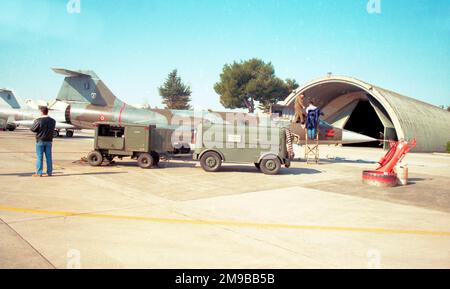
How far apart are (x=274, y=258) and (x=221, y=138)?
7.65m

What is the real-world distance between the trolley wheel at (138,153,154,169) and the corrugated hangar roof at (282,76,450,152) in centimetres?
2465

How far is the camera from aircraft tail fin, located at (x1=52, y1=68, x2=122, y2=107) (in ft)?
59.0

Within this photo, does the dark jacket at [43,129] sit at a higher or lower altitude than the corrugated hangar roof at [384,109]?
lower

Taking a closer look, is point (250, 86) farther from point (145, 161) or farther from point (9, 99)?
point (145, 161)

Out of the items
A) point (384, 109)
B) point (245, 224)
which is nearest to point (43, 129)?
point (245, 224)

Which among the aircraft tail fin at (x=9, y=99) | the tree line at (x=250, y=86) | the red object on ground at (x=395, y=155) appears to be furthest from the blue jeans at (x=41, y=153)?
the tree line at (x=250, y=86)

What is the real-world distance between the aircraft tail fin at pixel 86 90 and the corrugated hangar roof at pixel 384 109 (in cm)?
2121

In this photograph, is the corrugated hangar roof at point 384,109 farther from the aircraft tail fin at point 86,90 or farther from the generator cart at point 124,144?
the generator cart at point 124,144

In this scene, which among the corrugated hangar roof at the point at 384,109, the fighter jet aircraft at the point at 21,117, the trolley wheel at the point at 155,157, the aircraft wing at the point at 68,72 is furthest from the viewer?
the fighter jet aircraft at the point at 21,117

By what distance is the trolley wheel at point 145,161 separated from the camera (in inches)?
463

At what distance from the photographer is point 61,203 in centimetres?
618

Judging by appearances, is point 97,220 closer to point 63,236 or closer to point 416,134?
point 63,236

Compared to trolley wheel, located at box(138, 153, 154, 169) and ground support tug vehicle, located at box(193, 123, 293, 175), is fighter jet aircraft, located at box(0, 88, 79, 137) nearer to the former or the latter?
trolley wheel, located at box(138, 153, 154, 169)
